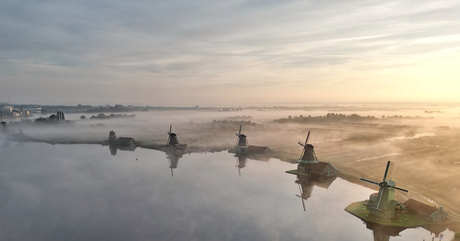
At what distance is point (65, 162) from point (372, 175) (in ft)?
229

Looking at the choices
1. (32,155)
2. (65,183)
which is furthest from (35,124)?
(65,183)

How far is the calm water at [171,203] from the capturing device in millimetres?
27906

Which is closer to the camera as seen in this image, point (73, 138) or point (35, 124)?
point (73, 138)

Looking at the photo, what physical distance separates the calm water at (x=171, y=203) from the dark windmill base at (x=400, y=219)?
3.85ft

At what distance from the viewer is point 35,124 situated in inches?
5241

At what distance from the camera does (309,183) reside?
45562 millimetres

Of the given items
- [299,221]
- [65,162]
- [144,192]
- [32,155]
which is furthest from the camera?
[32,155]

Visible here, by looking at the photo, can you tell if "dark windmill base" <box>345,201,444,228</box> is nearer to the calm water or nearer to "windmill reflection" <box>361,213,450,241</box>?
"windmill reflection" <box>361,213,450,241</box>

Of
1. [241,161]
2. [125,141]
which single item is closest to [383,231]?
[241,161]

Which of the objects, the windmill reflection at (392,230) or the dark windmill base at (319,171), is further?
the dark windmill base at (319,171)

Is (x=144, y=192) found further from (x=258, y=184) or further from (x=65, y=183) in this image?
(x=258, y=184)

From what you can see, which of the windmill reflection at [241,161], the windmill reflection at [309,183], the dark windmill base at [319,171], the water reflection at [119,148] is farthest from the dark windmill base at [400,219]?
the water reflection at [119,148]

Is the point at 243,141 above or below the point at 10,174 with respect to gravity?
above

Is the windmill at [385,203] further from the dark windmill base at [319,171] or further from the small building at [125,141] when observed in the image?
the small building at [125,141]
